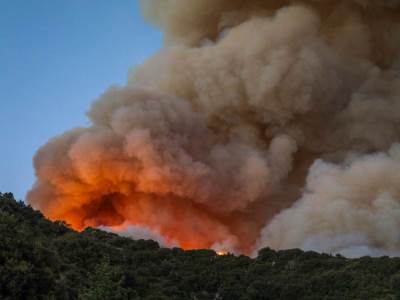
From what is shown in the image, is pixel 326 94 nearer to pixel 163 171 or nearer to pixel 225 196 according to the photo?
pixel 225 196

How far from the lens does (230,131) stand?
134 ft

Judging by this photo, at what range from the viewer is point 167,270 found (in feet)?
89.1

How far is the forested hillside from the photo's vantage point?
16906mm

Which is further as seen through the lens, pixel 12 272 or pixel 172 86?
pixel 172 86

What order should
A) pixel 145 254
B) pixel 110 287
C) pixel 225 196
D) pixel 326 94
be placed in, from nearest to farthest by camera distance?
1. pixel 110 287
2. pixel 145 254
3. pixel 225 196
4. pixel 326 94

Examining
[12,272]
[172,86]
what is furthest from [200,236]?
[12,272]

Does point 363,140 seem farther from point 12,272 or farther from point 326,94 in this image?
point 12,272

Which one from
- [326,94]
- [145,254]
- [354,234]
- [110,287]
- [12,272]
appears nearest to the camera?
[12,272]

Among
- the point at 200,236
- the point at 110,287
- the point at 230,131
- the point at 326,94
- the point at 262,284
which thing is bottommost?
the point at 110,287

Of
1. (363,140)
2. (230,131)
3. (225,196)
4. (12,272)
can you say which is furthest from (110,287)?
(363,140)

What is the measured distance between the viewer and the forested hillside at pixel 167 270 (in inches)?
666

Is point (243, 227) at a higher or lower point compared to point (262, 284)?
higher

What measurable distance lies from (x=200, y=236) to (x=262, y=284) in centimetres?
1130

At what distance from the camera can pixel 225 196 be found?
38.3m
